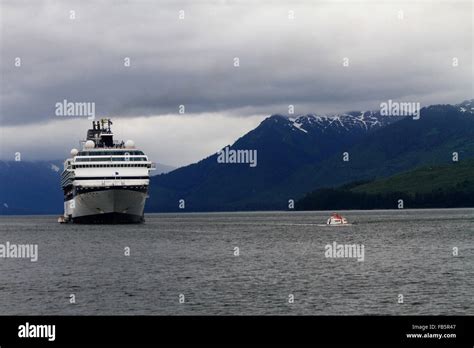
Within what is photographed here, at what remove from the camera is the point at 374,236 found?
527 feet

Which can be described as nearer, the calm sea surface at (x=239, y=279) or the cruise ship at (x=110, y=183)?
the calm sea surface at (x=239, y=279)

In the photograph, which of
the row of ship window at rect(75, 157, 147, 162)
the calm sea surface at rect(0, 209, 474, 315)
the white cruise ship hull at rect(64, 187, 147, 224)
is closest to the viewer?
the calm sea surface at rect(0, 209, 474, 315)

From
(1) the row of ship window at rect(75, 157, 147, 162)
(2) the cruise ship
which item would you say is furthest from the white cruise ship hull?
(1) the row of ship window at rect(75, 157, 147, 162)

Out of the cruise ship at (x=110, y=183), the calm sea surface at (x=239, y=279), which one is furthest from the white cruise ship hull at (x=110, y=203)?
the calm sea surface at (x=239, y=279)

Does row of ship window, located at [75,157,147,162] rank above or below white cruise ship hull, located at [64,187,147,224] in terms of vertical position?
above

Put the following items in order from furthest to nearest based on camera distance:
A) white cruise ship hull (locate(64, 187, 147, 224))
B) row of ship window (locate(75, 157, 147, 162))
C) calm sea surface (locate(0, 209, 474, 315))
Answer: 1. row of ship window (locate(75, 157, 147, 162))
2. white cruise ship hull (locate(64, 187, 147, 224))
3. calm sea surface (locate(0, 209, 474, 315))

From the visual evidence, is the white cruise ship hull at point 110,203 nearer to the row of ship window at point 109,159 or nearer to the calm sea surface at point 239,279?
the row of ship window at point 109,159

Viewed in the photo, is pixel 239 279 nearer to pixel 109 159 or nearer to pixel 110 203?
pixel 110 203

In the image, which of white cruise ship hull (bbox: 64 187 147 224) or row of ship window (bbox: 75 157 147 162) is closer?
white cruise ship hull (bbox: 64 187 147 224)

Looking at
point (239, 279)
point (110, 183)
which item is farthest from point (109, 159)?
point (239, 279)

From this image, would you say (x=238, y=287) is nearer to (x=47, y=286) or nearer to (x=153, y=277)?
(x=153, y=277)

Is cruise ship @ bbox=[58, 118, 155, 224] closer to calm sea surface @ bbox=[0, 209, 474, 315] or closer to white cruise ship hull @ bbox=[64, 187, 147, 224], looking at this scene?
white cruise ship hull @ bbox=[64, 187, 147, 224]
